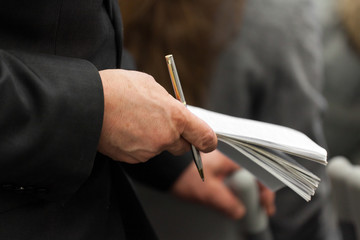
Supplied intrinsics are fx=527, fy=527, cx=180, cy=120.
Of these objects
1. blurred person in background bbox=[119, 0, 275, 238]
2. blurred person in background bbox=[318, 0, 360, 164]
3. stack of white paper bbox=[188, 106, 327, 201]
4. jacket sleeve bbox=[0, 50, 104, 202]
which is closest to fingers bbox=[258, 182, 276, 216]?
blurred person in background bbox=[119, 0, 275, 238]

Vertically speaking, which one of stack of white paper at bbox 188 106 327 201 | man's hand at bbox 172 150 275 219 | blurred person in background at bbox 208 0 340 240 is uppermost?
stack of white paper at bbox 188 106 327 201

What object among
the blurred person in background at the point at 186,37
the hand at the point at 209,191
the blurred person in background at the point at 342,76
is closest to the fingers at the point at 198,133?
the hand at the point at 209,191

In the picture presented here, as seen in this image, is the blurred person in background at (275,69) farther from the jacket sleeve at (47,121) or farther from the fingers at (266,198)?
the jacket sleeve at (47,121)

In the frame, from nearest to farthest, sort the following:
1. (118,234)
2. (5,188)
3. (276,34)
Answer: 1. (5,188)
2. (118,234)
3. (276,34)

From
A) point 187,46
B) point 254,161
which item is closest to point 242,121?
point 254,161

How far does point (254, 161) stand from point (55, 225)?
1.00ft

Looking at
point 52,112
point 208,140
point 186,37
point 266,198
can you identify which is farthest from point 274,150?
point 186,37

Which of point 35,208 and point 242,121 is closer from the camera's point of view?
point 35,208

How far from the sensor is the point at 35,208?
729 mm

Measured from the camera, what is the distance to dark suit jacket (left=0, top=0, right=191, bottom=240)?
0.65 meters

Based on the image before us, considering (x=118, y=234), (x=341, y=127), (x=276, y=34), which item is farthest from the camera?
(x=341, y=127)

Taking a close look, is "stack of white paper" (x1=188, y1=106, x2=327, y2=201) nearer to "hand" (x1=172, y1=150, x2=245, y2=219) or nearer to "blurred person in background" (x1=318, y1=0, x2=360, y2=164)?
"hand" (x1=172, y1=150, x2=245, y2=219)

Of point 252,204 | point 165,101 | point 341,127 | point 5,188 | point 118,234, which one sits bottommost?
point 341,127

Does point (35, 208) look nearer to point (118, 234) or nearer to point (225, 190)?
point (118, 234)
